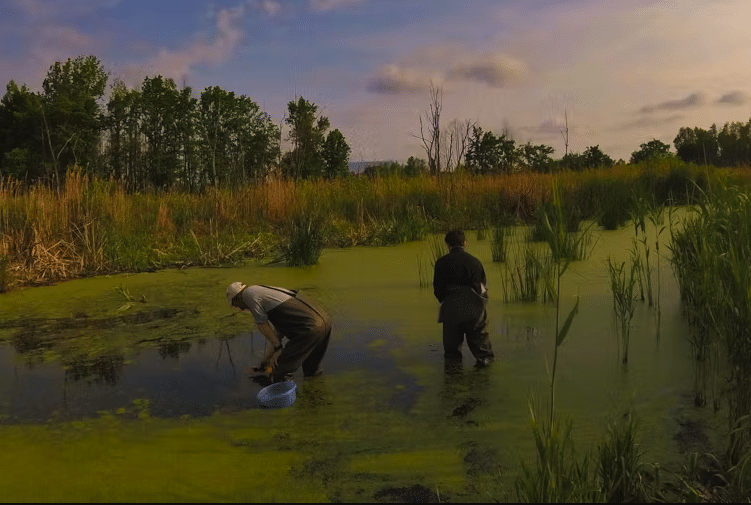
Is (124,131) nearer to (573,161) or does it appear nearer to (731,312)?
(573,161)

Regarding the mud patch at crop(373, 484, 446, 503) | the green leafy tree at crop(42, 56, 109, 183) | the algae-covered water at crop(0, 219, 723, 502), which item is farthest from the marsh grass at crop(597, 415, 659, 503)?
the green leafy tree at crop(42, 56, 109, 183)

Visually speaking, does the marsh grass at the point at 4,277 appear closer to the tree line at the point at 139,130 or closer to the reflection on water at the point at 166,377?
the reflection on water at the point at 166,377

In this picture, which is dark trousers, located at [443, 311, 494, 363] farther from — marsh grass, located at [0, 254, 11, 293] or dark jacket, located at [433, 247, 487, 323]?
marsh grass, located at [0, 254, 11, 293]

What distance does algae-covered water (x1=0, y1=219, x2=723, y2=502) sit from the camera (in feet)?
8.17

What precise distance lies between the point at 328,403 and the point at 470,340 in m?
0.98

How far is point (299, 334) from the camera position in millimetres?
3746

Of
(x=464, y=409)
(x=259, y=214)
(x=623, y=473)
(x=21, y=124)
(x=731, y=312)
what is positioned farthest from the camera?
(x=21, y=124)

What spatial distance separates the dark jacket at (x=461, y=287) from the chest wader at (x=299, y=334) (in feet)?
2.44

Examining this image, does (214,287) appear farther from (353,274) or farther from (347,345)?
(347,345)

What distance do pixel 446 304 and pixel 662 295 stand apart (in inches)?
88.5

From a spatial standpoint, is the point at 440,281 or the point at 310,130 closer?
the point at 440,281

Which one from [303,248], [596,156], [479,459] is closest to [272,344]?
[479,459]

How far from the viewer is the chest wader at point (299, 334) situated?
3.68 metres

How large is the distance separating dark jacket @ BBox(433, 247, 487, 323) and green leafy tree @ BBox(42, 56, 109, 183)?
2305 cm
